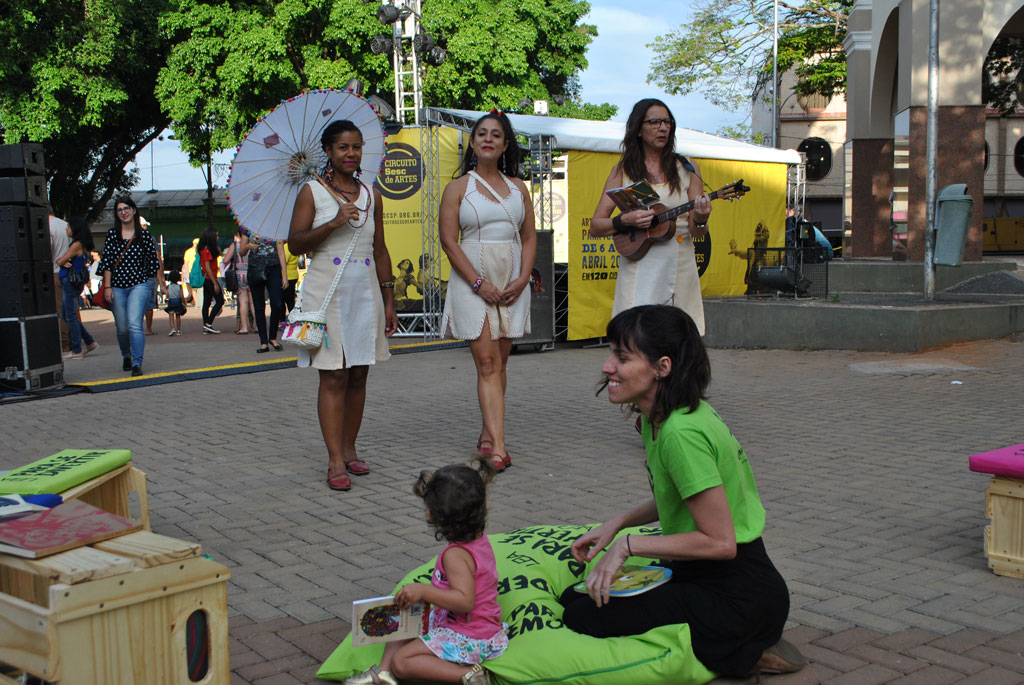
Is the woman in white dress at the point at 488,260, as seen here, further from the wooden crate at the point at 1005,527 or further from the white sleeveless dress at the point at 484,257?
the wooden crate at the point at 1005,527

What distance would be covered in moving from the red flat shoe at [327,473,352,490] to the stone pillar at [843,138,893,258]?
54.0 ft

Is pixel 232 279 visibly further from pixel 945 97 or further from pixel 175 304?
pixel 945 97

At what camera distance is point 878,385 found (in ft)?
29.1

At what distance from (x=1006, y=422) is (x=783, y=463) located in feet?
6.96

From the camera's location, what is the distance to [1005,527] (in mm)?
3912

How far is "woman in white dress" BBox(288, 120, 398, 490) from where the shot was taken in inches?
217

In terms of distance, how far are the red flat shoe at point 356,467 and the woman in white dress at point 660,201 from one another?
175 cm

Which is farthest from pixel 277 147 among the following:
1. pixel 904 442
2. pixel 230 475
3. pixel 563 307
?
pixel 563 307

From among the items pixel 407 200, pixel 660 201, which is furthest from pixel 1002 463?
pixel 407 200

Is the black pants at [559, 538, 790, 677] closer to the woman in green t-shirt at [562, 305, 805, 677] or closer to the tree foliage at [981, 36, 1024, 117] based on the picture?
the woman in green t-shirt at [562, 305, 805, 677]

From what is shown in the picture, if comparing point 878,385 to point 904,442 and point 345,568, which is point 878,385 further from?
point 345,568

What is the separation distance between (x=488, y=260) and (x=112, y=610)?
3.60 meters

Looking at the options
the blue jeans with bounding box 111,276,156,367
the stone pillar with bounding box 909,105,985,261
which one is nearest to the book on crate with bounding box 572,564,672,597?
the blue jeans with bounding box 111,276,156,367

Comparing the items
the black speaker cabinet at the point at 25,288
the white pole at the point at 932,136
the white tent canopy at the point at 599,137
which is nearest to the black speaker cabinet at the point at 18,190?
Result: the black speaker cabinet at the point at 25,288
